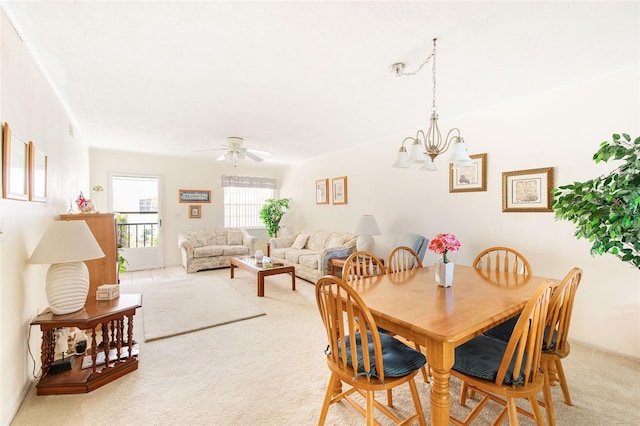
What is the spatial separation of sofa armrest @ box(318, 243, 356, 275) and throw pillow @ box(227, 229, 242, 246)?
8.81ft

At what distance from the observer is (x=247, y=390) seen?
201 cm

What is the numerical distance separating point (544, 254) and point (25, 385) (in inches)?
175

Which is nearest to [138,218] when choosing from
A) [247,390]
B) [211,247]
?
[211,247]

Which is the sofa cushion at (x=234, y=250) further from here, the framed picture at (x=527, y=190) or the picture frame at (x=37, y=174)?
the framed picture at (x=527, y=190)

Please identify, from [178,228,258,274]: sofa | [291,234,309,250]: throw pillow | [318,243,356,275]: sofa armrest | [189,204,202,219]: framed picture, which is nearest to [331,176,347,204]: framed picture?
[291,234,309,250]: throw pillow

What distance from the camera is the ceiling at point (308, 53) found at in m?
1.67

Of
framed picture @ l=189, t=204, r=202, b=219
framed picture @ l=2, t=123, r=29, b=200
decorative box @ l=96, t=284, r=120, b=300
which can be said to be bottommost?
decorative box @ l=96, t=284, r=120, b=300

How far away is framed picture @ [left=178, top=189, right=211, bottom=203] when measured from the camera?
6418 millimetres

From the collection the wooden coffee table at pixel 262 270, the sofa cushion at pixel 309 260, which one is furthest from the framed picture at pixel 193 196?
the sofa cushion at pixel 309 260

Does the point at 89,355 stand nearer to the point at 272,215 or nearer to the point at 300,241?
the point at 300,241

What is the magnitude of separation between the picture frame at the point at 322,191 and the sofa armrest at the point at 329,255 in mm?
1568

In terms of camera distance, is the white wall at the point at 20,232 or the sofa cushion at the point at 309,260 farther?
the sofa cushion at the point at 309,260

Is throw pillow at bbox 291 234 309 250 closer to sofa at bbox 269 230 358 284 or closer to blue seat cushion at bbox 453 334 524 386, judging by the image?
sofa at bbox 269 230 358 284

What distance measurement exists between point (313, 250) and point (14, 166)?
438cm
